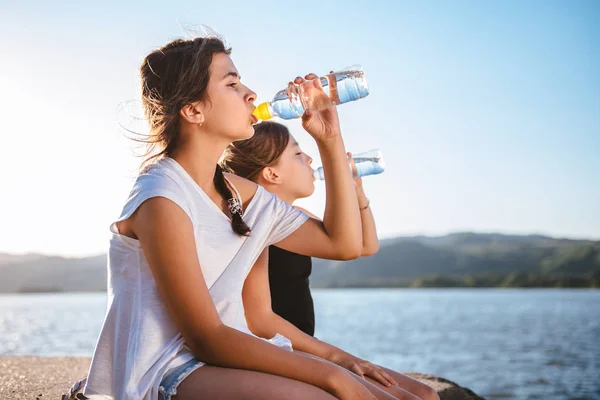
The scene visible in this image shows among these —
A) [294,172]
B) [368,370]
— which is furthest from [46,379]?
[368,370]

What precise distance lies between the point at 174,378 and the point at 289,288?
156cm

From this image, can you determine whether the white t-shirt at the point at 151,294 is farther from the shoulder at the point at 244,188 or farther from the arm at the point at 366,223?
the arm at the point at 366,223

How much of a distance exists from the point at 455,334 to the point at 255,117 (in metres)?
22.4

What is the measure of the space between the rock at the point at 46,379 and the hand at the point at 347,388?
1791mm

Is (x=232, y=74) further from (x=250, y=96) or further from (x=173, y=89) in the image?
(x=173, y=89)

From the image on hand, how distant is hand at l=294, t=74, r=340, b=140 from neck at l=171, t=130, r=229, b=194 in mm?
406

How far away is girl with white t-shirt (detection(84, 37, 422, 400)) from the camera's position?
2.01m

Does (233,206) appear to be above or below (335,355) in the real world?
above

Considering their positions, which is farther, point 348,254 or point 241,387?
point 348,254

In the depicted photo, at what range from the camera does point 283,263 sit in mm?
3465

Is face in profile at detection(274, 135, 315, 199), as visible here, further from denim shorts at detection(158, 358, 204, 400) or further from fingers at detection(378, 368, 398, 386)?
denim shorts at detection(158, 358, 204, 400)

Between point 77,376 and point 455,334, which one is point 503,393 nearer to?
point 77,376

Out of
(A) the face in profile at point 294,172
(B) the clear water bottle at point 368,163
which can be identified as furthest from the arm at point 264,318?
(B) the clear water bottle at point 368,163

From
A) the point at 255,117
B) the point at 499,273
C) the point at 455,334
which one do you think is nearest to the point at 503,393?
the point at 255,117
